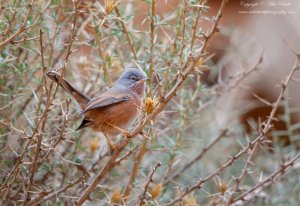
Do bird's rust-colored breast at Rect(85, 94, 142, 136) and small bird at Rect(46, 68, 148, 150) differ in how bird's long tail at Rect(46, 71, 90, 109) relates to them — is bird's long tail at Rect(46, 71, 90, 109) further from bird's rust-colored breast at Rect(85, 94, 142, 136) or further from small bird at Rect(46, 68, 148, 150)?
bird's rust-colored breast at Rect(85, 94, 142, 136)

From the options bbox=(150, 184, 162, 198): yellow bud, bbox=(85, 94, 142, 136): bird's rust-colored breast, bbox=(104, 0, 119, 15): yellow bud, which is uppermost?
bbox=(104, 0, 119, 15): yellow bud

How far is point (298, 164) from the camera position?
10.5ft

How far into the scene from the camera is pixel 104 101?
2754 mm

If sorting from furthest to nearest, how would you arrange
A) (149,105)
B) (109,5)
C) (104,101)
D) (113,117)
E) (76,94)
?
(113,117), (104,101), (76,94), (109,5), (149,105)

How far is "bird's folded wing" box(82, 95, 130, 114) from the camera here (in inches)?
103

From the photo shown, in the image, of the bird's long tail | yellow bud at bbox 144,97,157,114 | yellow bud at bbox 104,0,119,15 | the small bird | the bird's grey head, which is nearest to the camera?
yellow bud at bbox 144,97,157,114

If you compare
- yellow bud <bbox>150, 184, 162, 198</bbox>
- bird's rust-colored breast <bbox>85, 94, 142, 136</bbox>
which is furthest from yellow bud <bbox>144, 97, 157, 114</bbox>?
bird's rust-colored breast <bbox>85, 94, 142, 136</bbox>

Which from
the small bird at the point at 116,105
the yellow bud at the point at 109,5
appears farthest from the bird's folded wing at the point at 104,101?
the yellow bud at the point at 109,5

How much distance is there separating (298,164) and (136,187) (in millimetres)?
1201

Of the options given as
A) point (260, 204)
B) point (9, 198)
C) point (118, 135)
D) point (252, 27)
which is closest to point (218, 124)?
point (260, 204)

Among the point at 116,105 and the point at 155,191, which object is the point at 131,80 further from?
the point at 155,191

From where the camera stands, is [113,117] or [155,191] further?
[113,117]

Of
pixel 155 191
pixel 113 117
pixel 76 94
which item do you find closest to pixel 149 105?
pixel 155 191

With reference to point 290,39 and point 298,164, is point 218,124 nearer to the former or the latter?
point 298,164
